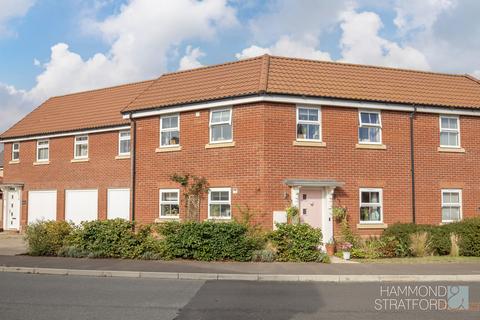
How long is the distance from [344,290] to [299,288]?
3.22 feet

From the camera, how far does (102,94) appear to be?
28344mm

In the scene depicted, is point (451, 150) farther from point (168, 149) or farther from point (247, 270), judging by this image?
point (168, 149)

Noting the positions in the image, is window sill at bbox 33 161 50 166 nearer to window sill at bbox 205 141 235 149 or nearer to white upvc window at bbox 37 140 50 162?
white upvc window at bbox 37 140 50 162

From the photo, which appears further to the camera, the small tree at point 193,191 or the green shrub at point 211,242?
the small tree at point 193,191

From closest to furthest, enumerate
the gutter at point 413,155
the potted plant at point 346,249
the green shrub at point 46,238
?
the potted plant at point 346,249, the green shrub at point 46,238, the gutter at point 413,155

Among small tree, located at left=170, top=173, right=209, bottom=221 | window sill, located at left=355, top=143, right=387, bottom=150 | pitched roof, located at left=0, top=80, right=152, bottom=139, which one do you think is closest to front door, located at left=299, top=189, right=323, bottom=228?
window sill, located at left=355, top=143, right=387, bottom=150

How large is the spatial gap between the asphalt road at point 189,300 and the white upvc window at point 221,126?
7.44 metres

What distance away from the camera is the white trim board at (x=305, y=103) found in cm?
1784

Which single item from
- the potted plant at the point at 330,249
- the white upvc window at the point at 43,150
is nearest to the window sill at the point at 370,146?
the potted plant at the point at 330,249

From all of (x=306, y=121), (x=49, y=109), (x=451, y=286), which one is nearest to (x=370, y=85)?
(x=306, y=121)

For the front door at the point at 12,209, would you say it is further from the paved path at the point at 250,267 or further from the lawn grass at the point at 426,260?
the lawn grass at the point at 426,260

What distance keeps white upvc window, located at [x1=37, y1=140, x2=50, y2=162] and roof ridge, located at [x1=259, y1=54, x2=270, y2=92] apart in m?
13.6

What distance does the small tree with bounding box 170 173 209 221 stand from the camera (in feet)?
61.9

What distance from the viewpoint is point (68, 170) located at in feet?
84.8
